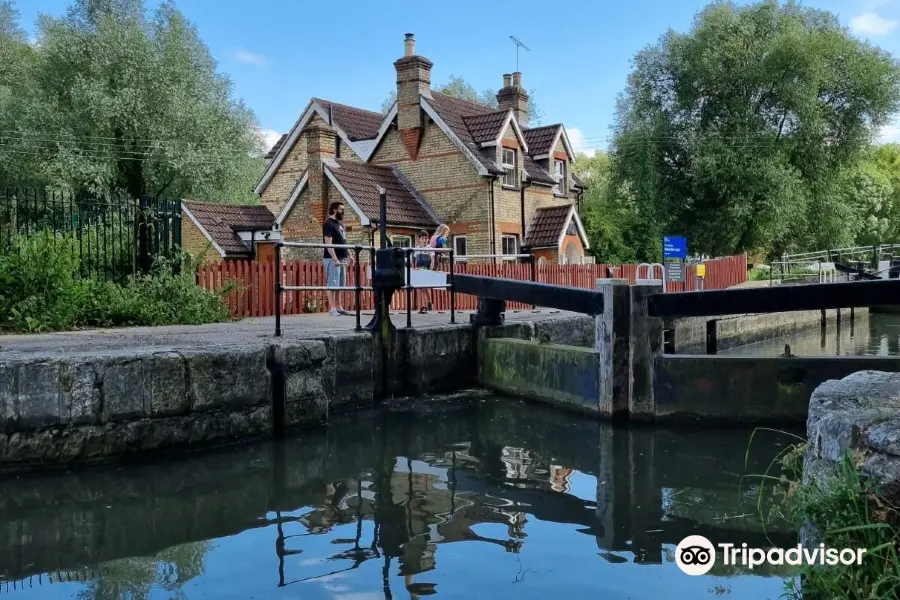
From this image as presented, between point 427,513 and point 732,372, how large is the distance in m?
4.64

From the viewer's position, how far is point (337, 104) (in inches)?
1344

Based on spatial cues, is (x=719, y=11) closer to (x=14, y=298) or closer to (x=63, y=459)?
(x=14, y=298)

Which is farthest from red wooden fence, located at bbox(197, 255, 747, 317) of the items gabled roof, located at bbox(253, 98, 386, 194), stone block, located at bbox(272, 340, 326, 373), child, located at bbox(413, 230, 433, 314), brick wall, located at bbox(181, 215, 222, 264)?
gabled roof, located at bbox(253, 98, 386, 194)

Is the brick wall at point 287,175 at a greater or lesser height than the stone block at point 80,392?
greater

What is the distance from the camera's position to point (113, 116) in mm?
30453

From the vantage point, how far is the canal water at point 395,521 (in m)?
4.05

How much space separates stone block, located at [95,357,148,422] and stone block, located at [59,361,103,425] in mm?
53

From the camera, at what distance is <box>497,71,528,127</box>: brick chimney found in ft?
114

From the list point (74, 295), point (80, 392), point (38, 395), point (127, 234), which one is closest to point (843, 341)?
point (127, 234)

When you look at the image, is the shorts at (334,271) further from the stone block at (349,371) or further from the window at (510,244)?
the window at (510,244)

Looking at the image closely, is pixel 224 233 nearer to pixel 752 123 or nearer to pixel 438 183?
pixel 438 183

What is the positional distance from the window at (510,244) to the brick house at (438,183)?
0.04 meters

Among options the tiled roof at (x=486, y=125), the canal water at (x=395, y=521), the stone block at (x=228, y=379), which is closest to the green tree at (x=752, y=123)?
the tiled roof at (x=486, y=125)

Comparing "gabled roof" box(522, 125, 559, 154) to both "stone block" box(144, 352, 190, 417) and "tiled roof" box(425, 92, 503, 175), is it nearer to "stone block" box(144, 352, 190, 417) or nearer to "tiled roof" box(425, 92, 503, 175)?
"tiled roof" box(425, 92, 503, 175)
